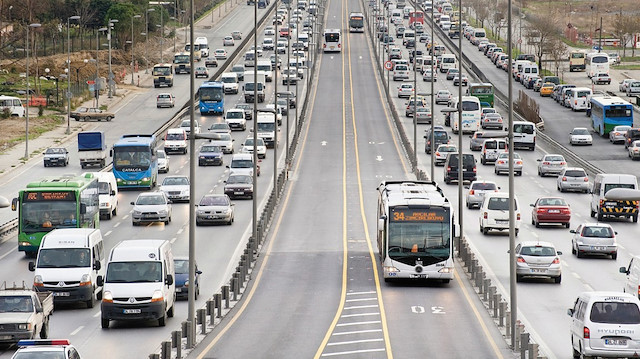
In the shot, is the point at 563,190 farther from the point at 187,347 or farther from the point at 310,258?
the point at 187,347

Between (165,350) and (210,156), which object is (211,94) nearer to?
(210,156)

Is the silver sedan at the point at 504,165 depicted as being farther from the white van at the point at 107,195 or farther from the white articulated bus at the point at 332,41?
the white articulated bus at the point at 332,41

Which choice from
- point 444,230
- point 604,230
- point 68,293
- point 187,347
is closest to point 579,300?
point 187,347

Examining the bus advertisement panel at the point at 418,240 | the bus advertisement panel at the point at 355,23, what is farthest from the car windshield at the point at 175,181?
the bus advertisement panel at the point at 355,23

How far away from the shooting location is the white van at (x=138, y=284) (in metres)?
37.8

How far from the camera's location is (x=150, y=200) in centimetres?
6406

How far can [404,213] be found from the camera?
4591cm

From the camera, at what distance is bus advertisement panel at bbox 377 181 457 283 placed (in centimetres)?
4547

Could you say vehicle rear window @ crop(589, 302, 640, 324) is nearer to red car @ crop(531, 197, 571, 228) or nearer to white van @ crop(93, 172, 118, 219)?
red car @ crop(531, 197, 571, 228)

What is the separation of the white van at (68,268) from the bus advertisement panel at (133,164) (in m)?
32.3

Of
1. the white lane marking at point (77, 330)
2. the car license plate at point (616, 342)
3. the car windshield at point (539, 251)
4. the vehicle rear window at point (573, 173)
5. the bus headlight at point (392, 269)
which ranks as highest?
the vehicle rear window at point (573, 173)

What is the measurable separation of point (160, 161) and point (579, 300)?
54349 mm

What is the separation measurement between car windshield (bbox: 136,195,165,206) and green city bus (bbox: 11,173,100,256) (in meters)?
9.67

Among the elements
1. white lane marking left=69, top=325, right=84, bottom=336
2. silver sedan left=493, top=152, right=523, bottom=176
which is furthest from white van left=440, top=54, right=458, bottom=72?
white lane marking left=69, top=325, right=84, bottom=336
